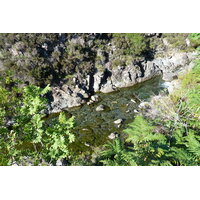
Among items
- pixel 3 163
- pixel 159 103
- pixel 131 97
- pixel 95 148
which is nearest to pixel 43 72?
pixel 131 97

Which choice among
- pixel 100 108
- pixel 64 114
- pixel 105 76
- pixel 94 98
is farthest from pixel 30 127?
pixel 105 76

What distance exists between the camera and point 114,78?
468 inches

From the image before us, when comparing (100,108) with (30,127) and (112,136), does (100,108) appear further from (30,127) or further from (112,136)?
(30,127)

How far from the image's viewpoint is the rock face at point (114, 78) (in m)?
9.95

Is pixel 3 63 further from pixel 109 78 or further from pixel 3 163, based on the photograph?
pixel 3 163

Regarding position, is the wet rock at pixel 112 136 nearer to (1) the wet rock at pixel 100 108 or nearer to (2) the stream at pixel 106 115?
(2) the stream at pixel 106 115

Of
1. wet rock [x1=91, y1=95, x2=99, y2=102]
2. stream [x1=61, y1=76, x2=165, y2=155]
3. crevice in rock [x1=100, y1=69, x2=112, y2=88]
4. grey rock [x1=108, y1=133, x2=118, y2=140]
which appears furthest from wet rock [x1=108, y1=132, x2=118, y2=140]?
crevice in rock [x1=100, y1=69, x2=112, y2=88]

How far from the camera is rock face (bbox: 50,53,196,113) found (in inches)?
392

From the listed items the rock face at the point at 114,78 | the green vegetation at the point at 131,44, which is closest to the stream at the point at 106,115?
the rock face at the point at 114,78

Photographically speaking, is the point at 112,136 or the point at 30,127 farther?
the point at 112,136

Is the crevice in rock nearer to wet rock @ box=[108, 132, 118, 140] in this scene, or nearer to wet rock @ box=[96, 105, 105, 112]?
wet rock @ box=[96, 105, 105, 112]

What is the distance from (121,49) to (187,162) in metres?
11.0

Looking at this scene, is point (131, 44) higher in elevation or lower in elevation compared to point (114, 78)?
higher

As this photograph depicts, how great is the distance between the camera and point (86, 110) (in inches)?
357
